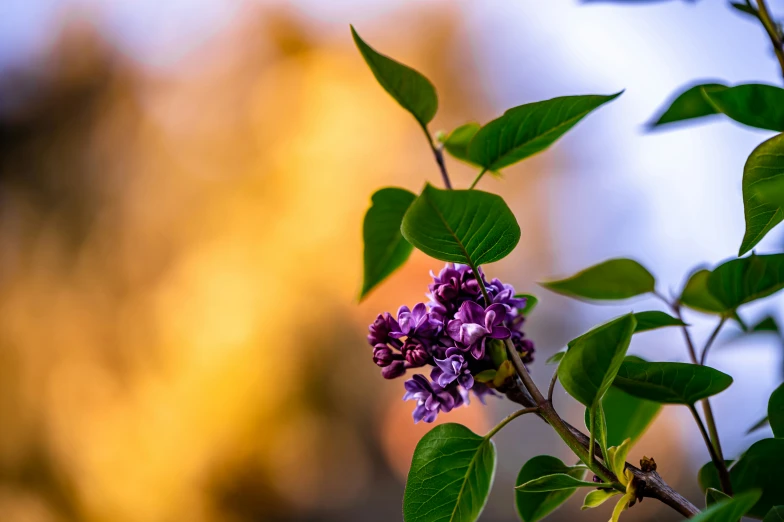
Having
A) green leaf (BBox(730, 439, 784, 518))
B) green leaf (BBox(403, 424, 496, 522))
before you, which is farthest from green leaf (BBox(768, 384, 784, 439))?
green leaf (BBox(403, 424, 496, 522))

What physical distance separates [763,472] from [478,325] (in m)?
0.13

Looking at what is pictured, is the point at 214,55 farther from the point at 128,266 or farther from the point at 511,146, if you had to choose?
the point at 511,146

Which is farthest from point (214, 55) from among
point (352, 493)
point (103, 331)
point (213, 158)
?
point (352, 493)

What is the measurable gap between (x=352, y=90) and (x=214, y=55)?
539 millimetres

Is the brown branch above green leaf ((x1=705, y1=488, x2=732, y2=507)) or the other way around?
above

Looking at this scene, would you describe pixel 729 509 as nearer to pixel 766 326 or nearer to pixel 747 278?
pixel 747 278

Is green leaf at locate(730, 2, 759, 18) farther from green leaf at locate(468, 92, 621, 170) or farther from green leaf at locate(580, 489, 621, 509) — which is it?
green leaf at locate(580, 489, 621, 509)

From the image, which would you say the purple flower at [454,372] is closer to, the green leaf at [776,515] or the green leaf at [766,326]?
the green leaf at [776,515]

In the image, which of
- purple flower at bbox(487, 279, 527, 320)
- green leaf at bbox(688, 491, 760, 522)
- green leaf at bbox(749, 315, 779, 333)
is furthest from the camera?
green leaf at bbox(749, 315, 779, 333)

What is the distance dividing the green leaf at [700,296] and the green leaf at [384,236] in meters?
0.14

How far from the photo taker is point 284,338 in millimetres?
2133

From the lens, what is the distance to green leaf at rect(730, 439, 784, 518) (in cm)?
24

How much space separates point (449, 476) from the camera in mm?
237

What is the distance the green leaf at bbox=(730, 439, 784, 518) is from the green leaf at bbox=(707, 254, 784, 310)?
64mm
